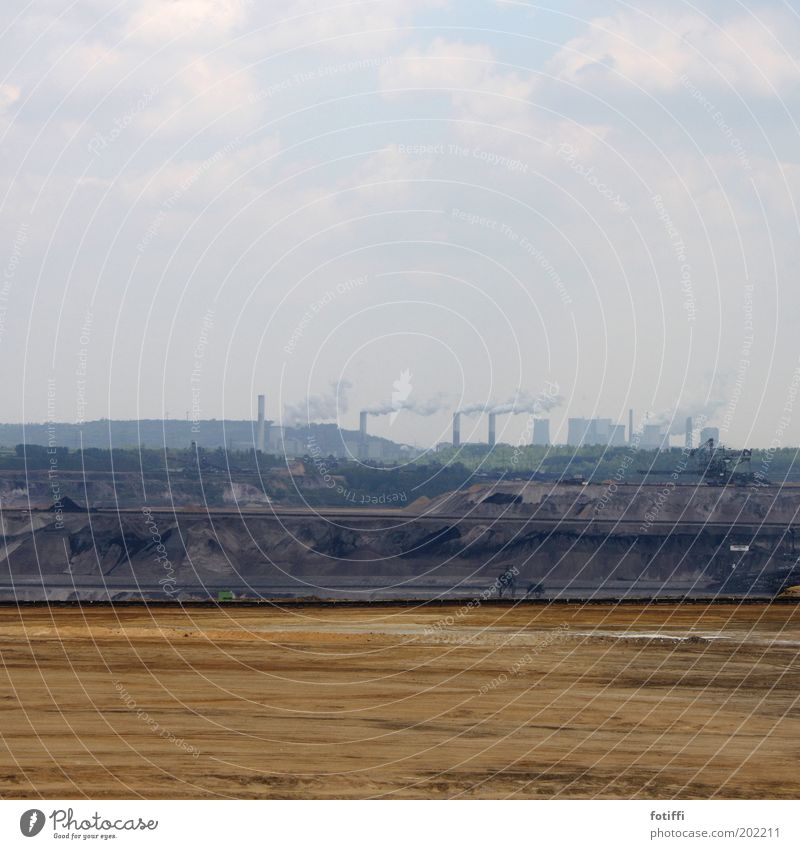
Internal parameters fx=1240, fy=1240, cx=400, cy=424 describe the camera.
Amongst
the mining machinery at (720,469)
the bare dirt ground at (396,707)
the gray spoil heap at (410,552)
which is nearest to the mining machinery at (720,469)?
the mining machinery at (720,469)

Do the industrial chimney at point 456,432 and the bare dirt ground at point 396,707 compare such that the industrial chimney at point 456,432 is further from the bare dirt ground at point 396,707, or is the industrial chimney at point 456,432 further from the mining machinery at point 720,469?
the bare dirt ground at point 396,707

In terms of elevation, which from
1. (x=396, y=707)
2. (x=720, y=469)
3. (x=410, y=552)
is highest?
(x=720, y=469)

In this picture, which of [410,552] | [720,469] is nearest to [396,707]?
[410,552]

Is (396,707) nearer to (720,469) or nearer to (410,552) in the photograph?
(410,552)

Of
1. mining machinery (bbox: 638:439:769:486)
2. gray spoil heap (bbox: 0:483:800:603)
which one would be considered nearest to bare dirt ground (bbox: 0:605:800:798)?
gray spoil heap (bbox: 0:483:800:603)

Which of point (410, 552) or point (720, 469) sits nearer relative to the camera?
point (410, 552)

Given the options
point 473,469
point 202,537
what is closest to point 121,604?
point 202,537

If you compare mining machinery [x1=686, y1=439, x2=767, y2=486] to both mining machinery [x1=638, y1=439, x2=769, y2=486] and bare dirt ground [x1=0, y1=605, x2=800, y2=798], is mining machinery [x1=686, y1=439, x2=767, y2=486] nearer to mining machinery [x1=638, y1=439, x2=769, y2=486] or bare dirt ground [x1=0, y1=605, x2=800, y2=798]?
mining machinery [x1=638, y1=439, x2=769, y2=486]

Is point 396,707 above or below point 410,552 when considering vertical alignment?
above
